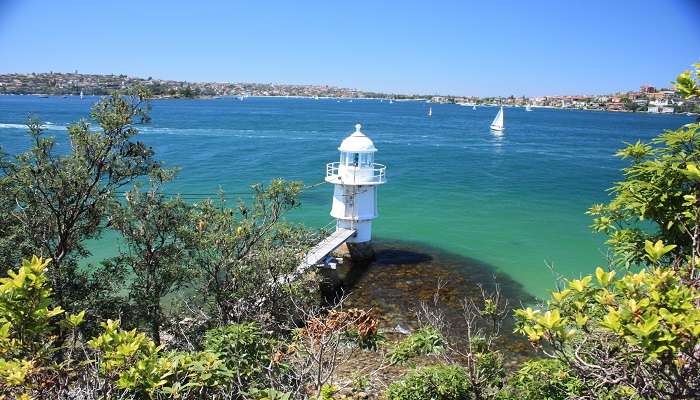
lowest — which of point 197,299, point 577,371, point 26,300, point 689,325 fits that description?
point 197,299

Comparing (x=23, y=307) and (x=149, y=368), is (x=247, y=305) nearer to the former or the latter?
(x=149, y=368)

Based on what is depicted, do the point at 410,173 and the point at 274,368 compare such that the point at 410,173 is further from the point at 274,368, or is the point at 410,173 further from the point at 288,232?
the point at 274,368

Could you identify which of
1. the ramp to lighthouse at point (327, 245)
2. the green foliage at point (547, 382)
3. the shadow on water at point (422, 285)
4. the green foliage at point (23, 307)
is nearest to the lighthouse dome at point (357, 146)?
the ramp to lighthouse at point (327, 245)

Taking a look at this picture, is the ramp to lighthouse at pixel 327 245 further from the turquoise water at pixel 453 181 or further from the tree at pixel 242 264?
the tree at pixel 242 264

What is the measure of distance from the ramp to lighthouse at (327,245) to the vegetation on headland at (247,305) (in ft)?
18.8

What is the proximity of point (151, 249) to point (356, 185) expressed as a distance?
1322 cm

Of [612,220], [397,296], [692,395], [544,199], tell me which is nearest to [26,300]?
[692,395]

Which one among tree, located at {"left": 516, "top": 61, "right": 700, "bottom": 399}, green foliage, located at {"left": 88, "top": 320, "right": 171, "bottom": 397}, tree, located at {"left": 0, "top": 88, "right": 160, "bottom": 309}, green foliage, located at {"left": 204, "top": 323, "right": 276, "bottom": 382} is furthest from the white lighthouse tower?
green foliage, located at {"left": 88, "top": 320, "right": 171, "bottom": 397}

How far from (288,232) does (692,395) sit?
9622 mm

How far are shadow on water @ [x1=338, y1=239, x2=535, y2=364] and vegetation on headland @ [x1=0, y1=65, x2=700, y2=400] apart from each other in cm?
326

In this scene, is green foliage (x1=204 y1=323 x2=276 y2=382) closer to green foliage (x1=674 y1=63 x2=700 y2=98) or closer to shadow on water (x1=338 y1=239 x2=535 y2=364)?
green foliage (x1=674 y1=63 x2=700 y2=98)

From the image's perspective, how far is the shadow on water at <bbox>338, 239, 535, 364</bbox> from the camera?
17297 millimetres

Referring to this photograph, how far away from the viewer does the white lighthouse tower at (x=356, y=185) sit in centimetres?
2316

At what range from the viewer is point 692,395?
418 centimetres
